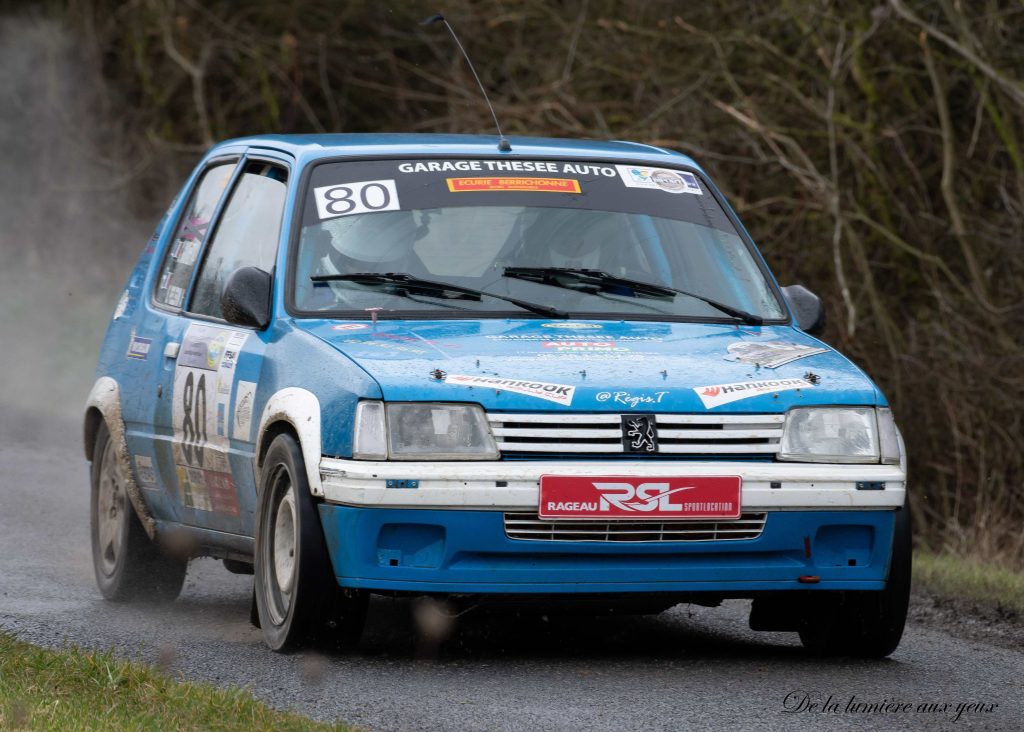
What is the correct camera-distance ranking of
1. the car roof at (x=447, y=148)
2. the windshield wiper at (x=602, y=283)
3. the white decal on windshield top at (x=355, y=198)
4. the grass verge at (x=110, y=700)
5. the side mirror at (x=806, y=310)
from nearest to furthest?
the grass verge at (x=110, y=700)
the windshield wiper at (x=602, y=283)
the white decal on windshield top at (x=355, y=198)
the side mirror at (x=806, y=310)
the car roof at (x=447, y=148)

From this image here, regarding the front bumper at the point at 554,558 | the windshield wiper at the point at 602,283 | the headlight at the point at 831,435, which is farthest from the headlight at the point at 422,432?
the windshield wiper at the point at 602,283

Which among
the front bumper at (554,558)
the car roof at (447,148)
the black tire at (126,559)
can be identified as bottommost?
the black tire at (126,559)

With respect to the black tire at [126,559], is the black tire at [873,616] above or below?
above

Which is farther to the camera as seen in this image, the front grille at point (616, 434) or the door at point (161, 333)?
the door at point (161, 333)

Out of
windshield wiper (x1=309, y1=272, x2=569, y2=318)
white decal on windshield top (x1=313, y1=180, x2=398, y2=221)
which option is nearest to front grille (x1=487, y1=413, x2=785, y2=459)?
windshield wiper (x1=309, y1=272, x2=569, y2=318)

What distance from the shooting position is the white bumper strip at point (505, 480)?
5.80 meters

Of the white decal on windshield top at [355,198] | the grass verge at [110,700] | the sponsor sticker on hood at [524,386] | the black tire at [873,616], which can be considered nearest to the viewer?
the grass verge at [110,700]

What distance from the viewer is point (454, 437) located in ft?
19.3

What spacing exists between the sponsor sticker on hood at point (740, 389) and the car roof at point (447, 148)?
173 centimetres

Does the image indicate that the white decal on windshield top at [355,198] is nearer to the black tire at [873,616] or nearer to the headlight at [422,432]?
the headlight at [422,432]

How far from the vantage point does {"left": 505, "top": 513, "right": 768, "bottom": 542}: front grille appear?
587cm

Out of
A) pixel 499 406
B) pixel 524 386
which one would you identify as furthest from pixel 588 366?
pixel 499 406

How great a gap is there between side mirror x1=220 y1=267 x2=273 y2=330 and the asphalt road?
3.61 ft

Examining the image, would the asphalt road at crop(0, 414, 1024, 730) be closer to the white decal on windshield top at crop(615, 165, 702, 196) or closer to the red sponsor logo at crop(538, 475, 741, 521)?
the red sponsor logo at crop(538, 475, 741, 521)
